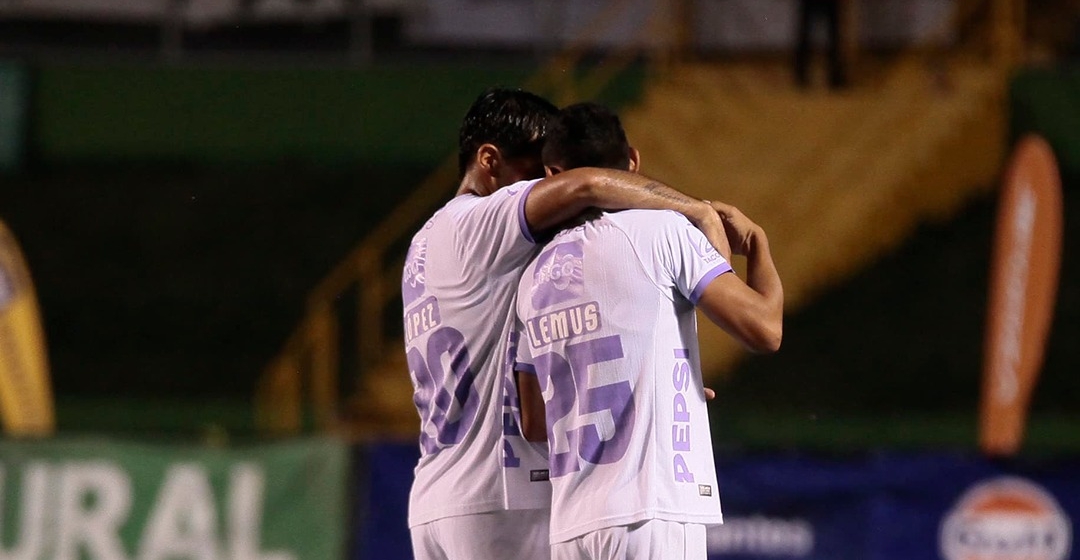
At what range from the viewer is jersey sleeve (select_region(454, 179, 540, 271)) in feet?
13.3

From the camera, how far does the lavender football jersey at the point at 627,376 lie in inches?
149

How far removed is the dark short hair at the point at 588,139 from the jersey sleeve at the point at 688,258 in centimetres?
22

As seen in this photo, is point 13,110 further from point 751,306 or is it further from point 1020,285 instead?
point 751,306

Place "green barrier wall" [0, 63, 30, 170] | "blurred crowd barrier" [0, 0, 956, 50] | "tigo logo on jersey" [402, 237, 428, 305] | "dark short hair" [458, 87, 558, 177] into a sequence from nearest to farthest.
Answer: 1. "dark short hair" [458, 87, 558, 177]
2. "tigo logo on jersey" [402, 237, 428, 305]
3. "blurred crowd barrier" [0, 0, 956, 50]
4. "green barrier wall" [0, 63, 30, 170]

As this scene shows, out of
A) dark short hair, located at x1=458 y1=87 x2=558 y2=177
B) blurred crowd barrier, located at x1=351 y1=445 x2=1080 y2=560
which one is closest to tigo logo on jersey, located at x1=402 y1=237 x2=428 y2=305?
dark short hair, located at x1=458 y1=87 x2=558 y2=177

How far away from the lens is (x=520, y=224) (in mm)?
4039

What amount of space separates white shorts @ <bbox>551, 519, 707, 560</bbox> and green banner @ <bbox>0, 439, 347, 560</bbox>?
4801mm

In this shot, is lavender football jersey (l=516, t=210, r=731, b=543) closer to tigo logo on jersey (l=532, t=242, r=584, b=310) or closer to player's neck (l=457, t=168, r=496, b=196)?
tigo logo on jersey (l=532, t=242, r=584, b=310)

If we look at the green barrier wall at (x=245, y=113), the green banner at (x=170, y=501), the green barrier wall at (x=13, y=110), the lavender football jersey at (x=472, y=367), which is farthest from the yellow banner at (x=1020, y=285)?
the green barrier wall at (x=13, y=110)

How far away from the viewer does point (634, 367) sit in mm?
3809

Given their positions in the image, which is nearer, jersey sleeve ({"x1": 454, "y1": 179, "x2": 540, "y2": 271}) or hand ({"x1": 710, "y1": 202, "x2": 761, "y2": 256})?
hand ({"x1": 710, "y1": 202, "x2": 761, "y2": 256})

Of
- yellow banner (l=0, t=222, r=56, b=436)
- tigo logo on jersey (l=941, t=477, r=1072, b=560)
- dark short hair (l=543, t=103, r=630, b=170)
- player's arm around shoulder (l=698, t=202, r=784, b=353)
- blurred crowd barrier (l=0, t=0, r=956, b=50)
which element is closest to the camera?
player's arm around shoulder (l=698, t=202, r=784, b=353)

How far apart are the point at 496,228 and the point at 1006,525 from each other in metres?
4.64

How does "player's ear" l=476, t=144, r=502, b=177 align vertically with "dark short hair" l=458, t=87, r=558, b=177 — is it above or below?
below
